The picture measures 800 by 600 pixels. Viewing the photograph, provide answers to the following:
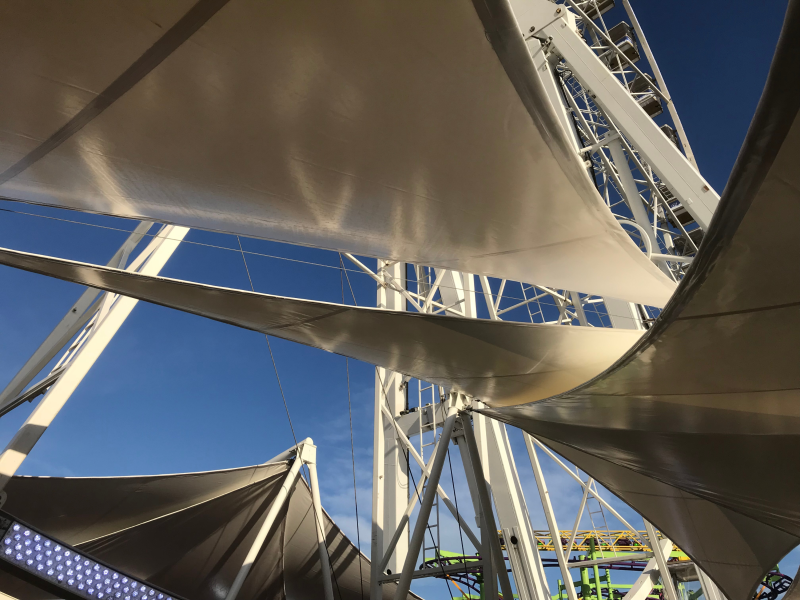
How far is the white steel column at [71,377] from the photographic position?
5.50 m

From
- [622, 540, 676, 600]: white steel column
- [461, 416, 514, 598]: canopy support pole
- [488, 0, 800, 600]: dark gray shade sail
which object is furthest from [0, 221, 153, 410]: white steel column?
[622, 540, 676, 600]: white steel column

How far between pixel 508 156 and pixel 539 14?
460 centimetres

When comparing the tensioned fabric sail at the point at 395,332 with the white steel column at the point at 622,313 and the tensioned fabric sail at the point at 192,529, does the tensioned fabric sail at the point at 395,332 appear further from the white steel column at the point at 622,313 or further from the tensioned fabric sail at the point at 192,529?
the tensioned fabric sail at the point at 192,529

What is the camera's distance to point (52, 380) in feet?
24.3

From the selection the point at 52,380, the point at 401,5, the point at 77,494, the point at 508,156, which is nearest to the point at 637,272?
the point at 508,156

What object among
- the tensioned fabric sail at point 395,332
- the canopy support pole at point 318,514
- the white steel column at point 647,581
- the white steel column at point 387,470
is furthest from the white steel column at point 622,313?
the canopy support pole at point 318,514

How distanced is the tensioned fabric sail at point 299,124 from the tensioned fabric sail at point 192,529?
746 cm

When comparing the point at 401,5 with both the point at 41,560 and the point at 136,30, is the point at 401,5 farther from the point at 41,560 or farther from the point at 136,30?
the point at 41,560

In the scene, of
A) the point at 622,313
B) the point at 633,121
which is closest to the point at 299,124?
the point at 633,121

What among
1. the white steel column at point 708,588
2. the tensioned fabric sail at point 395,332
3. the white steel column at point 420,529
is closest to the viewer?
the tensioned fabric sail at point 395,332

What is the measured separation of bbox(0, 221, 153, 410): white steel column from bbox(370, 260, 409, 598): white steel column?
13.1ft

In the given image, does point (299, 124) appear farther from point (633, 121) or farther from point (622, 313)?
point (622, 313)

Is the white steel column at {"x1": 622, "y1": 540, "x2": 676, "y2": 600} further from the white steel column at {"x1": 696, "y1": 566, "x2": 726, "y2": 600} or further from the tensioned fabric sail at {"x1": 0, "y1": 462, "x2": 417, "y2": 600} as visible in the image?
the tensioned fabric sail at {"x1": 0, "y1": 462, "x2": 417, "y2": 600}

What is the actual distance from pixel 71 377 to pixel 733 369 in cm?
671
